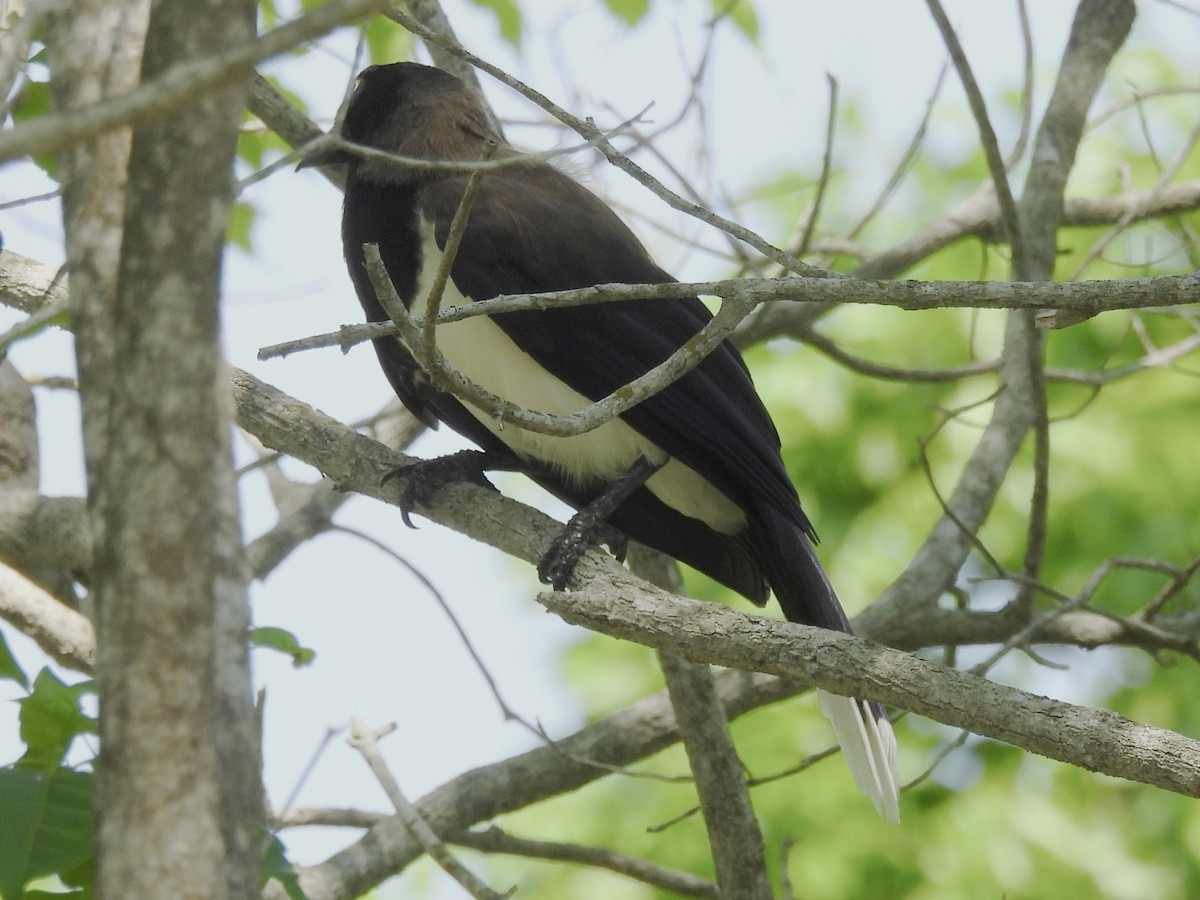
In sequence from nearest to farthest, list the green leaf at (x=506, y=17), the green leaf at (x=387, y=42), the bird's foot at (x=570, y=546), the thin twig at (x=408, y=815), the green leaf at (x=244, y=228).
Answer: the thin twig at (x=408, y=815) → the bird's foot at (x=570, y=546) → the green leaf at (x=506, y=17) → the green leaf at (x=244, y=228) → the green leaf at (x=387, y=42)

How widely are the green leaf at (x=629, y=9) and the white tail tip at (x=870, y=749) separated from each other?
1960 millimetres

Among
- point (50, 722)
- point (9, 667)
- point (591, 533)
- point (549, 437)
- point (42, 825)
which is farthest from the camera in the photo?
point (549, 437)

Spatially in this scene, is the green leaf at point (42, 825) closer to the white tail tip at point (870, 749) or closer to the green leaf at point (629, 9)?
the white tail tip at point (870, 749)

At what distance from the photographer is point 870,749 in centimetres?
336

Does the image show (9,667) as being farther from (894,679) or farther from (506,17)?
(506,17)

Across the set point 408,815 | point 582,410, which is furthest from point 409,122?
point 582,410

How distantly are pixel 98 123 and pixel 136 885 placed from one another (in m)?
0.59

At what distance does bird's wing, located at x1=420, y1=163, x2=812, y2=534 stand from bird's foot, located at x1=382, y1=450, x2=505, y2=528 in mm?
321

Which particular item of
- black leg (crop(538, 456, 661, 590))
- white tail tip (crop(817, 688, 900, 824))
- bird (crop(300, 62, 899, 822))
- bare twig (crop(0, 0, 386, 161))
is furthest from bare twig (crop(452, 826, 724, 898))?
bare twig (crop(0, 0, 386, 161))

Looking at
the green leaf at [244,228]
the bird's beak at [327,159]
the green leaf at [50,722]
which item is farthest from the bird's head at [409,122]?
the green leaf at [50,722]

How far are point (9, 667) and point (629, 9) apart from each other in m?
2.68

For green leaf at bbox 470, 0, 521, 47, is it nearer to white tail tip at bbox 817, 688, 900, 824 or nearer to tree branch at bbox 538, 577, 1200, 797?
white tail tip at bbox 817, 688, 900, 824

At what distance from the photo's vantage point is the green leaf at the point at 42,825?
152cm

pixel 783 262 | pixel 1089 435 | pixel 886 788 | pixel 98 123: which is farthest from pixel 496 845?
pixel 1089 435
